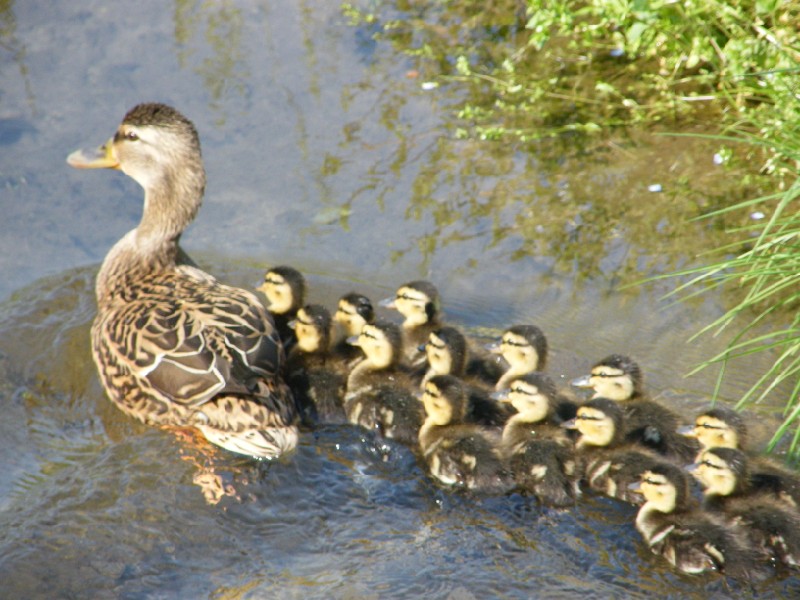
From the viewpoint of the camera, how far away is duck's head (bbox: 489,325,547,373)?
4.79 m

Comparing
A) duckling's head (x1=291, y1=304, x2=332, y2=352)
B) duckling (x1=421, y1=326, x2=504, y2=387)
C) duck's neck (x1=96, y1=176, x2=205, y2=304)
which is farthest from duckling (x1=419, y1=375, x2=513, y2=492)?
duck's neck (x1=96, y1=176, x2=205, y2=304)

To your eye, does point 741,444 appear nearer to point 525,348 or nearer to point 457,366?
point 525,348

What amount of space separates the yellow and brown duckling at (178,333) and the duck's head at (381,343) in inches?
16.7

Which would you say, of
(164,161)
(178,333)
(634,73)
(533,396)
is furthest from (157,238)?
(634,73)

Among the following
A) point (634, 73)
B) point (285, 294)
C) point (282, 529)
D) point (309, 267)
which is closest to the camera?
point (282, 529)

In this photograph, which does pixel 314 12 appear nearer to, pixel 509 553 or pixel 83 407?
A: pixel 83 407

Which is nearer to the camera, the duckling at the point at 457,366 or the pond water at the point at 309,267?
the pond water at the point at 309,267

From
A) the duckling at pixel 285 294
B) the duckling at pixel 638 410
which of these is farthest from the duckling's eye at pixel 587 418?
the duckling at pixel 285 294

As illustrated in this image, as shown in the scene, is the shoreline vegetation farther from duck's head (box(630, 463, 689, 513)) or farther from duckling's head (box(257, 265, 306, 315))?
duckling's head (box(257, 265, 306, 315))

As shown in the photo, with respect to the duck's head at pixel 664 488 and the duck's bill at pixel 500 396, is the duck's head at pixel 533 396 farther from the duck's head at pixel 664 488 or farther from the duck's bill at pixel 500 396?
the duck's head at pixel 664 488

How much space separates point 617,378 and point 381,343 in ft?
3.57

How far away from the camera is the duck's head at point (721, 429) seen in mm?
4211

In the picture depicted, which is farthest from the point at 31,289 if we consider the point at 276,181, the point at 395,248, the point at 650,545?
the point at 650,545

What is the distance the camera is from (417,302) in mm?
5176
